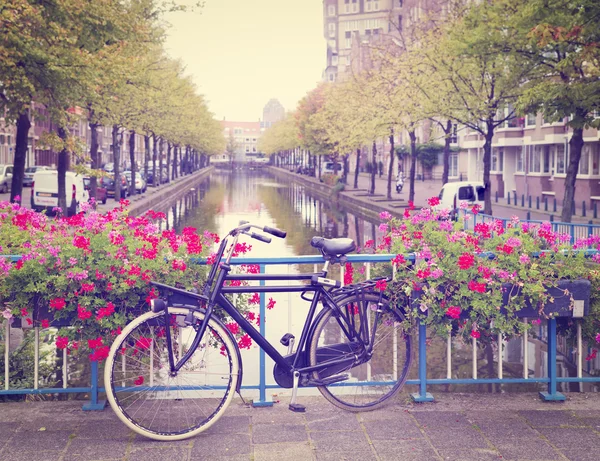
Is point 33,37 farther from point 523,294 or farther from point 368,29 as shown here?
point 368,29

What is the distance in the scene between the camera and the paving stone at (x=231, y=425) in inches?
217

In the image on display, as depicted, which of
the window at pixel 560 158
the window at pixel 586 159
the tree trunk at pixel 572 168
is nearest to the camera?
the tree trunk at pixel 572 168

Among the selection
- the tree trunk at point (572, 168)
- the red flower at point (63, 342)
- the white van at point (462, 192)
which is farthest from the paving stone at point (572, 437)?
the white van at point (462, 192)

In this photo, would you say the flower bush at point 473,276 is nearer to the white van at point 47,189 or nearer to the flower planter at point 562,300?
the flower planter at point 562,300

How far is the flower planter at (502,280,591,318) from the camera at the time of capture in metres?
6.18

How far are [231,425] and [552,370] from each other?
2450 millimetres

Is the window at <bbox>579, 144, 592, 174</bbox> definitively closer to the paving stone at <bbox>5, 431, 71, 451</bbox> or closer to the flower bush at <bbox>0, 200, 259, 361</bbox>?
the flower bush at <bbox>0, 200, 259, 361</bbox>

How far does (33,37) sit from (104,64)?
6.59ft

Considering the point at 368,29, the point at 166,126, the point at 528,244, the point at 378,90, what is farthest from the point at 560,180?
the point at 368,29

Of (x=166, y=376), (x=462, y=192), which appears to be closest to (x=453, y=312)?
(x=166, y=376)

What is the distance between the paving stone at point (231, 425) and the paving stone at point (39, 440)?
2.96 feet

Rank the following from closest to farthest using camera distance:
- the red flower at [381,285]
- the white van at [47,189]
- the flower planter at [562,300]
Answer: the red flower at [381,285]
the flower planter at [562,300]
the white van at [47,189]

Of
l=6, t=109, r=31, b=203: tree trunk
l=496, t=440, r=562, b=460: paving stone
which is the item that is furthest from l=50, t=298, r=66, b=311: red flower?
l=6, t=109, r=31, b=203: tree trunk

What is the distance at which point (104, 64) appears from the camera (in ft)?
65.6
